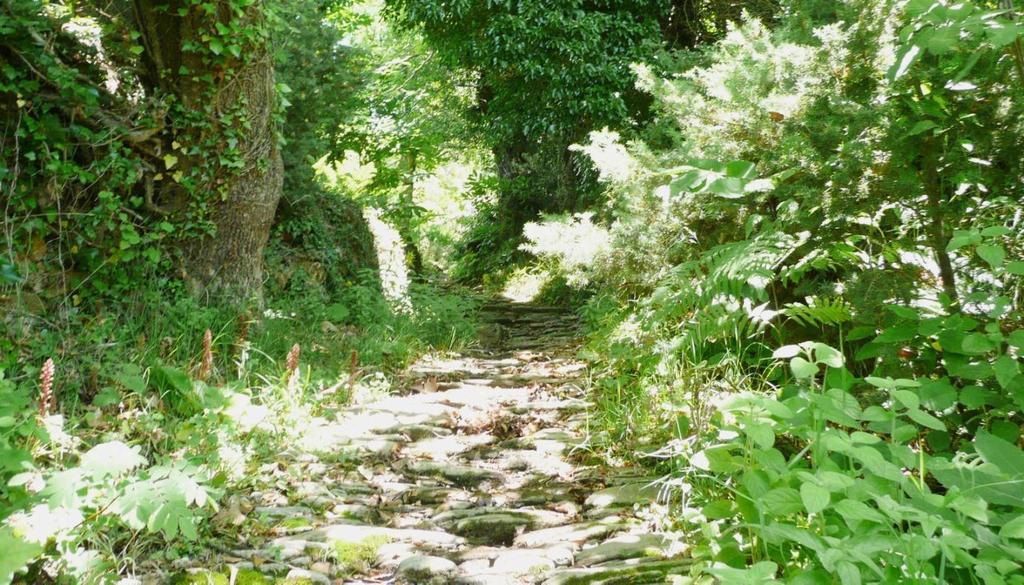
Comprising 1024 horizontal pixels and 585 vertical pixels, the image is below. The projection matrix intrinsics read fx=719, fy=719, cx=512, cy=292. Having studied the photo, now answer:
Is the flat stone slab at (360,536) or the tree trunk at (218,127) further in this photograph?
the tree trunk at (218,127)

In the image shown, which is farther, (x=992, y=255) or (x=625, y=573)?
(x=625, y=573)

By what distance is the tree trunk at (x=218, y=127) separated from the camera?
16.5 feet

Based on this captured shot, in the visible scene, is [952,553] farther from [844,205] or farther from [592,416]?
[592,416]

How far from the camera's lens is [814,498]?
1465 mm

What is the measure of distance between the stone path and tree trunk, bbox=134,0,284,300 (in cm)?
185

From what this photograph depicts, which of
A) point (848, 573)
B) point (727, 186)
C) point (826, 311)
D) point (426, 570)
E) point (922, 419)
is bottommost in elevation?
point (426, 570)

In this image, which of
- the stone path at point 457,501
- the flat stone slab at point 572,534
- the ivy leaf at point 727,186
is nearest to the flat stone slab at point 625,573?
the stone path at point 457,501

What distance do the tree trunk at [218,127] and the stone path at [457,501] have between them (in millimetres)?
1847

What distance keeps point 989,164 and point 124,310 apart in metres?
4.87

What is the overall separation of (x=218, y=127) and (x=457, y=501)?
137 inches

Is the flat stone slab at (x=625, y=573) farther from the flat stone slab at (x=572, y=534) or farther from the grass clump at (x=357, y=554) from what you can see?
the grass clump at (x=357, y=554)

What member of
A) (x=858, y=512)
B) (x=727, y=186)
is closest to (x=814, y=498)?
(x=858, y=512)

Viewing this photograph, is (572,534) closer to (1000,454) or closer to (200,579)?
(200,579)

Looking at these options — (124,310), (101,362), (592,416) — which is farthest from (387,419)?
(124,310)
